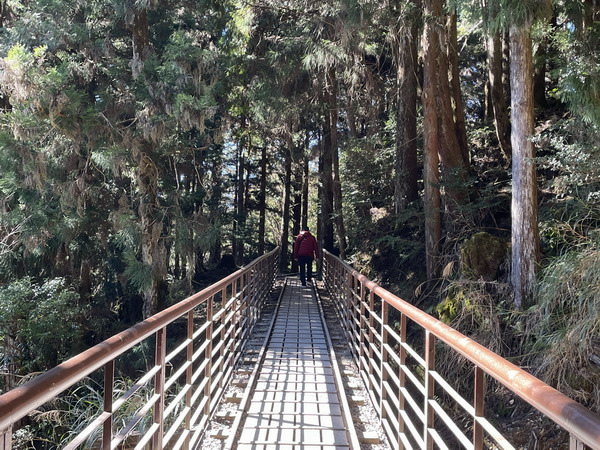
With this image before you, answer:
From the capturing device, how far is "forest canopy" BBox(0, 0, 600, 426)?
567 centimetres

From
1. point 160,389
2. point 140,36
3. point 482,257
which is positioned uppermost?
point 140,36

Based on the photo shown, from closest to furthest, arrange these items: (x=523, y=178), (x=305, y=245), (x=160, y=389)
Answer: (x=160, y=389), (x=523, y=178), (x=305, y=245)

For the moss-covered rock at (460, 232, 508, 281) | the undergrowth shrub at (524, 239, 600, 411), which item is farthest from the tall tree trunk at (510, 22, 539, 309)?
the undergrowth shrub at (524, 239, 600, 411)

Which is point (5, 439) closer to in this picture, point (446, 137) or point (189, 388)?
point (189, 388)

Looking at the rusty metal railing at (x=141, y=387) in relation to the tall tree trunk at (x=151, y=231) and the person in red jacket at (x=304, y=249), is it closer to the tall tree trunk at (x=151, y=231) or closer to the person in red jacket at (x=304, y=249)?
the tall tree trunk at (x=151, y=231)

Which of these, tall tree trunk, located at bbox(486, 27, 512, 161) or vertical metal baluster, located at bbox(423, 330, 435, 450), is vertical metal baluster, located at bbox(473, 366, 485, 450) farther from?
tall tree trunk, located at bbox(486, 27, 512, 161)

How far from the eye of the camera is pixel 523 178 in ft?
19.8

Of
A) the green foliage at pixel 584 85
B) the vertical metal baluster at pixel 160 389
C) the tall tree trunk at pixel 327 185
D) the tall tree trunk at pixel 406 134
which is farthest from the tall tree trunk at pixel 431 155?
the tall tree trunk at pixel 327 185

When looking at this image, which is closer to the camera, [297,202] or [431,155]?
[431,155]

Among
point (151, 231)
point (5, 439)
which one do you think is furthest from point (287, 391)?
point (151, 231)

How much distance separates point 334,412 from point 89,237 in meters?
10.2

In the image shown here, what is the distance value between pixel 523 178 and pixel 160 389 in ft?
17.3

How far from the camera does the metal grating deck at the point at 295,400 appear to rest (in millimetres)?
3715

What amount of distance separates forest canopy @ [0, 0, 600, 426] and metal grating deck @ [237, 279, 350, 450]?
6.83ft
